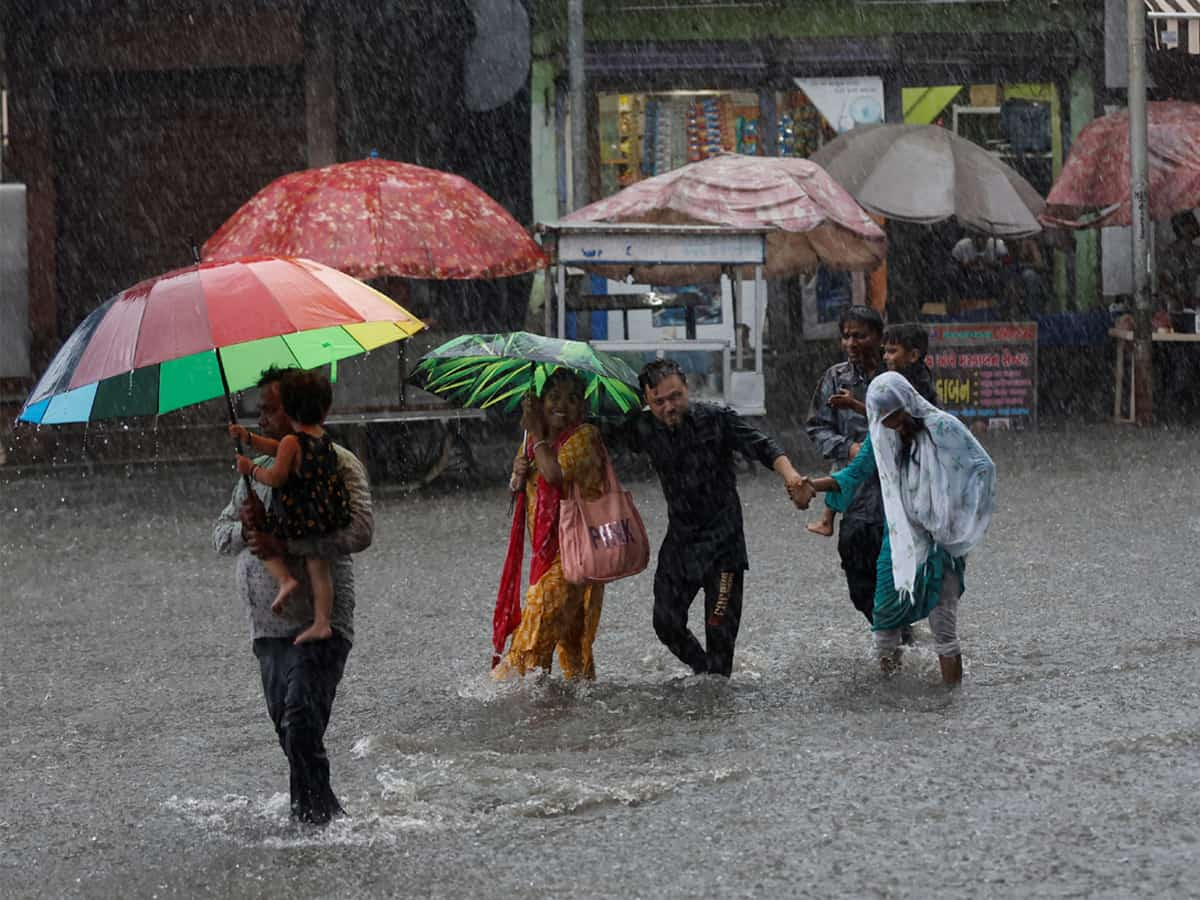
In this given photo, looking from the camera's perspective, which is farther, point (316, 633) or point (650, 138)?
point (650, 138)

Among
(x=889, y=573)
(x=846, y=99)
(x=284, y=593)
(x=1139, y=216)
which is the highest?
(x=846, y=99)

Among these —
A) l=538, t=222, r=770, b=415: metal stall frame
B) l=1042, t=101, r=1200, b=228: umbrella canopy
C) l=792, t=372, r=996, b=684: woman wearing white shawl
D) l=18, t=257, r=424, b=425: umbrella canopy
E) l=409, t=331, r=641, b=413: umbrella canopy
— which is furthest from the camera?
l=1042, t=101, r=1200, b=228: umbrella canopy

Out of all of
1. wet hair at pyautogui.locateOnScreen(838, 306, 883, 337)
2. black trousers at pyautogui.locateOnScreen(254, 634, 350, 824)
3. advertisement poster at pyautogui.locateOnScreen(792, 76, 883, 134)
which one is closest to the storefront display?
advertisement poster at pyautogui.locateOnScreen(792, 76, 883, 134)

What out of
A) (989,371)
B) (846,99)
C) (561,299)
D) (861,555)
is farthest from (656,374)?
(846,99)

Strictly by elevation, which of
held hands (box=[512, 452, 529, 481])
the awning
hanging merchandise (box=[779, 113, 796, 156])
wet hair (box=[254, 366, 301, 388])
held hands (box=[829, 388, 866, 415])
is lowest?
held hands (box=[512, 452, 529, 481])

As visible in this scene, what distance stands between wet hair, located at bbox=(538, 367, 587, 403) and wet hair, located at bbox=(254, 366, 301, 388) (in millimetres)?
1834

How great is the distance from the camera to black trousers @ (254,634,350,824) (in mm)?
5398

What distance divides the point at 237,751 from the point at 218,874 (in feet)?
4.90

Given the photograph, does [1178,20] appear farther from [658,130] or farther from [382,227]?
[382,227]

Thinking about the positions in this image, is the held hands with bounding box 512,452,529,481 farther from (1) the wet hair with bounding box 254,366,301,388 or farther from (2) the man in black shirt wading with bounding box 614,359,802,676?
(1) the wet hair with bounding box 254,366,301,388

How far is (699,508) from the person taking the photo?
739 centimetres

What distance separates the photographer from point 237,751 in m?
6.65

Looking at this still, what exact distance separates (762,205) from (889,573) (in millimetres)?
8582

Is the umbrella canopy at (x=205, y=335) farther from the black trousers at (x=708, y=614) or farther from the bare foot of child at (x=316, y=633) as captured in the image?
the black trousers at (x=708, y=614)
